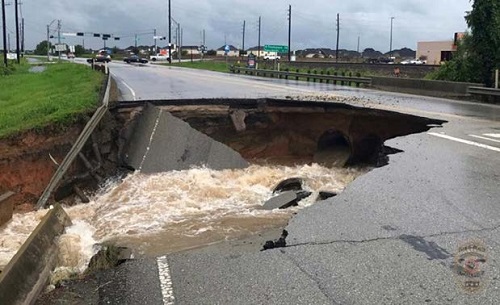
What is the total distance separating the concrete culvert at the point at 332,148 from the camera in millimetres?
16688

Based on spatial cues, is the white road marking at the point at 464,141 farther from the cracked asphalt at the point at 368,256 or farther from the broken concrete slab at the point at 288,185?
the broken concrete slab at the point at 288,185

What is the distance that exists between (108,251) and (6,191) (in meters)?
6.41

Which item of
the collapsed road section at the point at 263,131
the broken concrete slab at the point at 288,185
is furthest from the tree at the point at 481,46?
the broken concrete slab at the point at 288,185

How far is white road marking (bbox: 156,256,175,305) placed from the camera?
4493mm

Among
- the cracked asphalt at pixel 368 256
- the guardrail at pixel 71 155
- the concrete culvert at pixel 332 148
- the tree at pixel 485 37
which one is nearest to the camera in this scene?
the cracked asphalt at pixel 368 256

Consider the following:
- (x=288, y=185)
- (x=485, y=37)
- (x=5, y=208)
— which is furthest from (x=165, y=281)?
(x=485, y=37)

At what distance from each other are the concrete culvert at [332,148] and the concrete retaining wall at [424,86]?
9.82m

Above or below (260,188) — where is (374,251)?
above

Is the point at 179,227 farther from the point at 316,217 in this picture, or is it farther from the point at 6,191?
the point at 6,191

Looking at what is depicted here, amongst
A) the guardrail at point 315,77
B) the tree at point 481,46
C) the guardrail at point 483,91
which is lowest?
the guardrail at point 483,91

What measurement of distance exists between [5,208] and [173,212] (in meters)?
3.38

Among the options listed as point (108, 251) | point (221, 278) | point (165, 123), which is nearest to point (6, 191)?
point (165, 123)

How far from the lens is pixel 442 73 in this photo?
29.8 meters

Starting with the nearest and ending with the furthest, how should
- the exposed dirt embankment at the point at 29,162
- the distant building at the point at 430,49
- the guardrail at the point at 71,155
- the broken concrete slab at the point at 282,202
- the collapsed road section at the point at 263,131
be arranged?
the broken concrete slab at the point at 282,202 < the guardrail at the point at 71,155 < the exposed dirt embankment at the point at 29,162 < the collapsed road section at the point at 263,131 < the distant building at the point at 430,49
